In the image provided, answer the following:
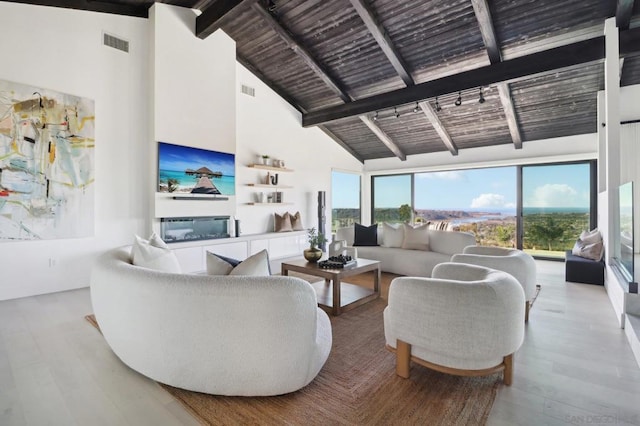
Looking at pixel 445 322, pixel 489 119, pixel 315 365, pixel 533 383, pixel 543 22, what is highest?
pixel 543 22

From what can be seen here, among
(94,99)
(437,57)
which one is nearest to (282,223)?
(94,99)

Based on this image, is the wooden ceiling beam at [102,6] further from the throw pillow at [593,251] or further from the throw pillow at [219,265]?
the throw pillow at [593,251]

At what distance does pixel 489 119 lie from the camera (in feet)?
20.9

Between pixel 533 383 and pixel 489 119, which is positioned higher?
pixel 489 119

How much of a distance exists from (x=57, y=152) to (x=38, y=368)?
2.97 meters

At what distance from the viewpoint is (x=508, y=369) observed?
6.41ft

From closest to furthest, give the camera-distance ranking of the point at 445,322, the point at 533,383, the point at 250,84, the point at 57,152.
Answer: the point at 445,322 → the point at 533,383 → the point at 57,152 → the point at 250,84

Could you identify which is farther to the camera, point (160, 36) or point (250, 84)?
point (250, 84)

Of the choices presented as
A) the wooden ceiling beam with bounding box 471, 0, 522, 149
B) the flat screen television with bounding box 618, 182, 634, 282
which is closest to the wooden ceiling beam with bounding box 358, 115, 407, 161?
the wooden ceiling beam with bounding box 471, 0, 522, 149

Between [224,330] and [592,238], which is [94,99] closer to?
[224,330]

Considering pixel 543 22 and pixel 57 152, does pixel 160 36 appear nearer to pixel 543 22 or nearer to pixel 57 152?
pixel 57 152

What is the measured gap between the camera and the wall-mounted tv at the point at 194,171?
4703 millimetres

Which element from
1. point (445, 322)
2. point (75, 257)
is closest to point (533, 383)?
point (445, 322)

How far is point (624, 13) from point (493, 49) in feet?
4.62
